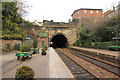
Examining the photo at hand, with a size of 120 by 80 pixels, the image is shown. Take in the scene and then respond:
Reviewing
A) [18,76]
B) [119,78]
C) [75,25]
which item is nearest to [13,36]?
[18,76]

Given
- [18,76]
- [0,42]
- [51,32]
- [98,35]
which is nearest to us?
[18,76]

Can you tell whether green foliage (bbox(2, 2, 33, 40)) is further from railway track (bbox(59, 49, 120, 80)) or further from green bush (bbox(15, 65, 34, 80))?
green bush (bbox(15, 65, 34, 80))

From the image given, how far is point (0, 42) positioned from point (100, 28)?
68.4 feet

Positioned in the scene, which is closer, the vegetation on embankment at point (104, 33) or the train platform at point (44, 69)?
the train platform at point (44, 69)

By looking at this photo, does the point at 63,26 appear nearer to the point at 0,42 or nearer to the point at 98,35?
the point at 98,35

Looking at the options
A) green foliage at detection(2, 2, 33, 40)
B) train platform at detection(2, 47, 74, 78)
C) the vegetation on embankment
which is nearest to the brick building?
the vegetation on embankment

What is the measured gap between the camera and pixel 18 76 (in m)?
3.17

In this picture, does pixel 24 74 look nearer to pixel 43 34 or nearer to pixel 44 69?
pixel 44 69

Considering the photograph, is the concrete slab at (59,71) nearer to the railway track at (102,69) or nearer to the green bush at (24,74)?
the green bush at (24,74)

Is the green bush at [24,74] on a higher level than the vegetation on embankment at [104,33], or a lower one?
lower

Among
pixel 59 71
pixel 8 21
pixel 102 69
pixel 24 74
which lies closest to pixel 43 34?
pixel 8 21

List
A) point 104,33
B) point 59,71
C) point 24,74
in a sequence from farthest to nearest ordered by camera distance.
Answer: point 104,33, point 59,71, point 24,74

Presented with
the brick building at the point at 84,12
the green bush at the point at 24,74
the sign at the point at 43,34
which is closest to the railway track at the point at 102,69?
the green bush at the point at 24,74

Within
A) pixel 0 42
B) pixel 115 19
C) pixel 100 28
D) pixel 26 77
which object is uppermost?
pixel 115 19
